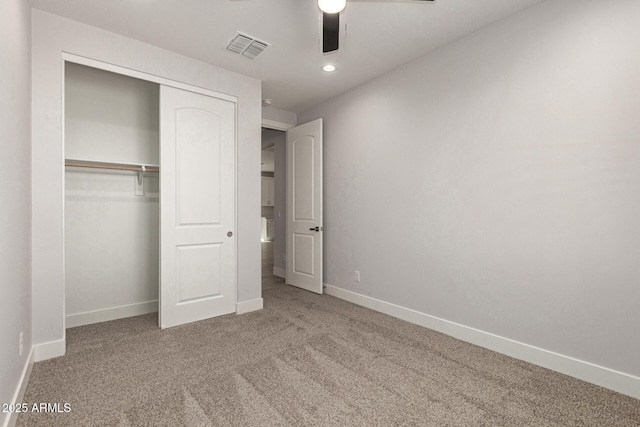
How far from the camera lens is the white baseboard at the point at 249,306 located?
3471mm

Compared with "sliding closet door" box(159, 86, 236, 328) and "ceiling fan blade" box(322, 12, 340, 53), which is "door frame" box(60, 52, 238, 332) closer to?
"sliding closet door" box(159, 86, 236, 328)

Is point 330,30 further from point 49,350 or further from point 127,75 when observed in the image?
point 49,350

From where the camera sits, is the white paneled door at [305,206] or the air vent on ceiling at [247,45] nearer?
the air vent on ceiling at [247,45]

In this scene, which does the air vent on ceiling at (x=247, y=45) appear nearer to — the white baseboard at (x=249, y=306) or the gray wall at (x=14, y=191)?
the gray wall at (x=14, y=191)

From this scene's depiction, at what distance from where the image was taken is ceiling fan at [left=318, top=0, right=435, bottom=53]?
5.83 ft

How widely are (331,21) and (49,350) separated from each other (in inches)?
122

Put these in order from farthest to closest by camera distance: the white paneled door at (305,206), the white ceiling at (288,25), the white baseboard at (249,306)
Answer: the white paneled door at (305,206), the white baseboard at (249,306), the white ceiling at (288,25)

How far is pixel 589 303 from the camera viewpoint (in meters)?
2.13

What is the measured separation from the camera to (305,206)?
4.47m

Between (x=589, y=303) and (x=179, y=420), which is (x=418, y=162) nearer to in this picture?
(x=589, y=303)

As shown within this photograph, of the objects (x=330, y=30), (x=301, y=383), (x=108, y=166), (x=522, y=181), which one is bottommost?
(x=301, y=383)

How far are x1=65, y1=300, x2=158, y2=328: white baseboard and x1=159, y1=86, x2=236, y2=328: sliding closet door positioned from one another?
611mm

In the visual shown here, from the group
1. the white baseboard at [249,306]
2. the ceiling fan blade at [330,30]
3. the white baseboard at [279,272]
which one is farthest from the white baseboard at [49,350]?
the white baseboard at [279,272]

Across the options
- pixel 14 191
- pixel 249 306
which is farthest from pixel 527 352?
pixel 14 191
